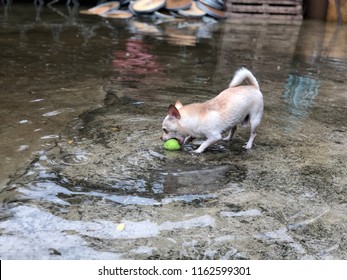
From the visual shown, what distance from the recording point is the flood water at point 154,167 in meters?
2.92

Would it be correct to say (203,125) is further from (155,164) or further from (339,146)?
(339,146)

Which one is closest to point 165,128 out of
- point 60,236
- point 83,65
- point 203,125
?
point 203,125

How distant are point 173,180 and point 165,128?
0.65 meters

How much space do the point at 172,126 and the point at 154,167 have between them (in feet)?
1.53

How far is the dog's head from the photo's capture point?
4.14 metres

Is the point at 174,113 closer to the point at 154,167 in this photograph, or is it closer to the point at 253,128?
the point at 154,167

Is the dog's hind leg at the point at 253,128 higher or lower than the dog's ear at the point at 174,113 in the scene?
lower

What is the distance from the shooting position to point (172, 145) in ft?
14.0

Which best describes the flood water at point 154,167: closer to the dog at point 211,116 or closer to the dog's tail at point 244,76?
the dog at point 211,116

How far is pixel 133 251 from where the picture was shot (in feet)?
9.18

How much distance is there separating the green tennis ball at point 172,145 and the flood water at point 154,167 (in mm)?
73

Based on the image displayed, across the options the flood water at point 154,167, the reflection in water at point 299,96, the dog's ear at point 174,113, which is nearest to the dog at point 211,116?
the dog's ear at point 174,113

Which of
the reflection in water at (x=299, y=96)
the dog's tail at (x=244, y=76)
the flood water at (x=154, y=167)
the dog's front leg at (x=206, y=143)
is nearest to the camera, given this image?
the flood water at (x=154, y=167)

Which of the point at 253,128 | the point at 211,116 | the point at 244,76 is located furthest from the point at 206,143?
the point at 244,76
